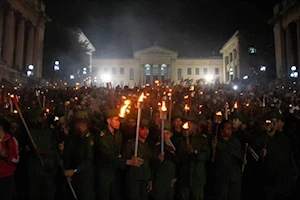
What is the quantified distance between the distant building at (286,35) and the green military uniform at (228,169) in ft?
122

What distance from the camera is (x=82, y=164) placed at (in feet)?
15.0

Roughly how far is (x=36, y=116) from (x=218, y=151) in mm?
3229

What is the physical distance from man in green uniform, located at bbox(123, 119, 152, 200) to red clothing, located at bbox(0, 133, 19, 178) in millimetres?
1704

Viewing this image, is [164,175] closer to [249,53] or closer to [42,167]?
[42,167]

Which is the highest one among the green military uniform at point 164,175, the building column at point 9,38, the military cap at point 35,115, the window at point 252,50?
the window at point 252,50

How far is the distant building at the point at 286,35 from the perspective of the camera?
38.9 m

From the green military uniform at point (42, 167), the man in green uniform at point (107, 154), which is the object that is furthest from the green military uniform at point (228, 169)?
the green military uniform at point (42, 167)

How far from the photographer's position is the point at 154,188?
4.77m

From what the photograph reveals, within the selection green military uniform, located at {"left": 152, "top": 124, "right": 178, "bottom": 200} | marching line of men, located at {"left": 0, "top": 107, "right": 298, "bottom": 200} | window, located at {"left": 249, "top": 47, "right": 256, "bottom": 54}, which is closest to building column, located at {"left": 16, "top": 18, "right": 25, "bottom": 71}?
marching line of men, located at {"left": 0, "top": 107, "right": 298, "bottom": 200}

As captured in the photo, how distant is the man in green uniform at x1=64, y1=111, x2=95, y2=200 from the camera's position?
4611mm

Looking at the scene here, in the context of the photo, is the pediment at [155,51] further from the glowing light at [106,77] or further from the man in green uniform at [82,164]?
the man in green uniform at [82,164]

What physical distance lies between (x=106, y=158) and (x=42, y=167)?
116 centimetres

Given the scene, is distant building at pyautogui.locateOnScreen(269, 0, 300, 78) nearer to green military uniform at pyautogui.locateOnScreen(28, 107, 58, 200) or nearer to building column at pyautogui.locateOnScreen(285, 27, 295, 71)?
building column at pyautogui.locateOnScreen(285, 27, 295, 71)

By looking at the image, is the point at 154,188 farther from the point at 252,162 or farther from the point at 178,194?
the point at 252,162
